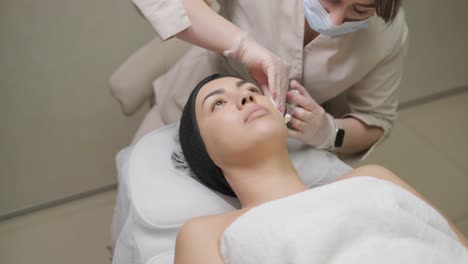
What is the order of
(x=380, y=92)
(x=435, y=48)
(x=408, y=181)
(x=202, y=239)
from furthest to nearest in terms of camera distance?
1. (x=435, y=48)
2. (x=408, y=181)
3. (x=380, y=92)
4. (x=202, y=239)

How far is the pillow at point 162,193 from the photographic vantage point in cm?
126

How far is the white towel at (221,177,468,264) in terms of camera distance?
3.21 feet

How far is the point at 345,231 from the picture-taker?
100 cm

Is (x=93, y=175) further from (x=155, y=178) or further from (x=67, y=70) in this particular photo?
(x=155, y=178)

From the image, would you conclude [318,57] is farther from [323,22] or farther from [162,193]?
[162,193]

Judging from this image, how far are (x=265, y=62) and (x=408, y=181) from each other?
1.39 metres

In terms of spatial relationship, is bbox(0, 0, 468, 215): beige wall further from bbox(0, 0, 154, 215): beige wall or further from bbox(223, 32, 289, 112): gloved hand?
bbox(223, 32, 289, 112): gloved hand

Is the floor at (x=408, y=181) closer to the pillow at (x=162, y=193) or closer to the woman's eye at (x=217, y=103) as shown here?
the pillow at (x=162, y=193)

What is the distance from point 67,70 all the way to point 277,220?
4.16ft

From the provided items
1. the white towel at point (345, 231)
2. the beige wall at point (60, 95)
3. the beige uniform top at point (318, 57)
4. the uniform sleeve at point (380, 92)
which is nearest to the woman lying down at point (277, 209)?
the white towel at point (345, 231)

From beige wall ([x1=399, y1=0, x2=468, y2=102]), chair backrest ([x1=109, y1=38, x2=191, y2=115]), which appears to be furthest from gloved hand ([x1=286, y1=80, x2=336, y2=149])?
beige wall ([x1=399, y1=0, x2=468, y2=102])

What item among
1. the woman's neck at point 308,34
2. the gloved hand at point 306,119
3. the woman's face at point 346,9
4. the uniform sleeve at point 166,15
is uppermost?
the uniform sleeve at point 166,15

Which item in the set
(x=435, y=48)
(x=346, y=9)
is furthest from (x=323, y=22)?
(x=435, y=48)

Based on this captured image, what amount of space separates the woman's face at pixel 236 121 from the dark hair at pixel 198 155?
0.02m
